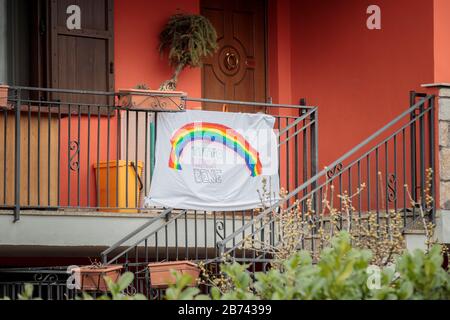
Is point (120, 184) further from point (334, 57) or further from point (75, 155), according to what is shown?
point (334, 57)

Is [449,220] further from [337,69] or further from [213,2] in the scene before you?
[213,2]

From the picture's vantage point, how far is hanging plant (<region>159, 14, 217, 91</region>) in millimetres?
12359

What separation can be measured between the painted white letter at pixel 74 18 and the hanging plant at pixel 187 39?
1082 mm

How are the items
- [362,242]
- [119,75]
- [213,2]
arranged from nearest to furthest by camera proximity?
1. [362,242]
2. [119,75]
3. [213,2]

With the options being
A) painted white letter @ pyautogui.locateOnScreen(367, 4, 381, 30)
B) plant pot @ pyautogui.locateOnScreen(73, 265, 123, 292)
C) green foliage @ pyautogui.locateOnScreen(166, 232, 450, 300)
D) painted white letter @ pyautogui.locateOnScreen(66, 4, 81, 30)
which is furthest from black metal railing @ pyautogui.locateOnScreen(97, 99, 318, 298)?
green foliage @ pyautogui.locateOnScreen(166, 232, 450, 300)

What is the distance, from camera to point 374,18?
470 inches

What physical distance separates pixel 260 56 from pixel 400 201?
297cm

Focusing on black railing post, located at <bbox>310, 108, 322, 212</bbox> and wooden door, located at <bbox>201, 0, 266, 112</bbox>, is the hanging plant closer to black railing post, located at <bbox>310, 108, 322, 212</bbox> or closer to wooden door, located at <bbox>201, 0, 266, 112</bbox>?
wooden door, located at <bbox>201, 0, 266, 112</bbox>

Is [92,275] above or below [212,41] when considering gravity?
below

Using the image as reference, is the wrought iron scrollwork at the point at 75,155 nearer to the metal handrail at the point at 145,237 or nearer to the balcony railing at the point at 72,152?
the balcony railing at the point at 72,152

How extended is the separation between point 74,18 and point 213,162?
240 cm

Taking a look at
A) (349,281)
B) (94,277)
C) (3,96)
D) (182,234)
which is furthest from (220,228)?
(349,281)
